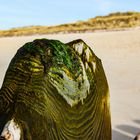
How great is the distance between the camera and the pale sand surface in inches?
492

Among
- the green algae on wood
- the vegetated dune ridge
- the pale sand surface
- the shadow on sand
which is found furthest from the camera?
the vegetated dune ridge

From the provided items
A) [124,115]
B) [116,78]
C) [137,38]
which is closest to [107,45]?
[137,38]

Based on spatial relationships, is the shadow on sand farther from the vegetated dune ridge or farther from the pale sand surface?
the vegetated dune ridge

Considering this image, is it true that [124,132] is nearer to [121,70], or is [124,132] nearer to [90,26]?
[121,70]

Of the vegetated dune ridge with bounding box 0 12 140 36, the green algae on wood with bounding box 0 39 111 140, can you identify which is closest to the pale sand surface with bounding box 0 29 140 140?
the vegetated dune ridge with bounding box 0 12 140 36

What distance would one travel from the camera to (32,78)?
310 centimetres

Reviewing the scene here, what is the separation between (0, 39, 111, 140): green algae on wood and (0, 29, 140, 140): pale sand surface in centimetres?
781

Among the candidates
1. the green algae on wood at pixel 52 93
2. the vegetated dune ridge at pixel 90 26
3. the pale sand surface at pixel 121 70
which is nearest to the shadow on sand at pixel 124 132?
the pale sand surface at pixel 121 70

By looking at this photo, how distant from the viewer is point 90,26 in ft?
135

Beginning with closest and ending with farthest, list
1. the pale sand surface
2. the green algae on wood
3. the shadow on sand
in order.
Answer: the green algae on wood < the shadow on sand < the pale sand surface

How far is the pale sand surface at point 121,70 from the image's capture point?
12500mm

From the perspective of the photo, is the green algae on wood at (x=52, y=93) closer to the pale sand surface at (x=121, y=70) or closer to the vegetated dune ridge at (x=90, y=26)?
the pale sand surface at (x=121, y=70)

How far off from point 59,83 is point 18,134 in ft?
1.70

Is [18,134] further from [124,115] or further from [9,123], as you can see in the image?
[124,115]
